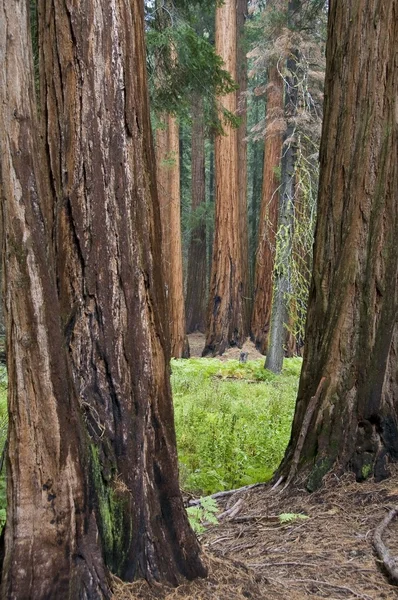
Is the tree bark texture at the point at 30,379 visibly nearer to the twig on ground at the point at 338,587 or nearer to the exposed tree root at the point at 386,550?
the twig on ground at the point at 338,587

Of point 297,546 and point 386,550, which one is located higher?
point 386,550

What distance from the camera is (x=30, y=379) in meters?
2.14

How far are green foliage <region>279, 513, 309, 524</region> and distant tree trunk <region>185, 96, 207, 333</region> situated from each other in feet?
70.6

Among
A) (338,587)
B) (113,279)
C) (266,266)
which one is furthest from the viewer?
(266,266)

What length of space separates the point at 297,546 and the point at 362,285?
1.94 meters

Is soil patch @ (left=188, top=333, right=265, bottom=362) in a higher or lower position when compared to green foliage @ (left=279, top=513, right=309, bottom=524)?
lower

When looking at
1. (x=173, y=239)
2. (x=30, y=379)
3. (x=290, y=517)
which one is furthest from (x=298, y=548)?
(x=173, y=239)

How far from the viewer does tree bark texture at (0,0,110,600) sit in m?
Result: 2.10

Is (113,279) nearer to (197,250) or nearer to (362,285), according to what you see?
(362,285)

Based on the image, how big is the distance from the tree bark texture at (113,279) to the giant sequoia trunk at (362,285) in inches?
80.5

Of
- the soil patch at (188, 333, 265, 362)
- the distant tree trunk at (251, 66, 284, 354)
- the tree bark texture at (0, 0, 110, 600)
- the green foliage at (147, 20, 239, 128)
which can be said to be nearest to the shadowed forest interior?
the tree bark texture at (0, 0, 110, 600)

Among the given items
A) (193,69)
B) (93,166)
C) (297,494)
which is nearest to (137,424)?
(93,166)

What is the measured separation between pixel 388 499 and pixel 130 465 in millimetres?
2281

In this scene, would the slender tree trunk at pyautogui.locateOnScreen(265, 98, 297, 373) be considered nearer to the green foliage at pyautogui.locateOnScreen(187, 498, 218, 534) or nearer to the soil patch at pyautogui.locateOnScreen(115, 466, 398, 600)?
the soil patch at pyautogui.locateOnScreen(115, 466, 398, 600)
